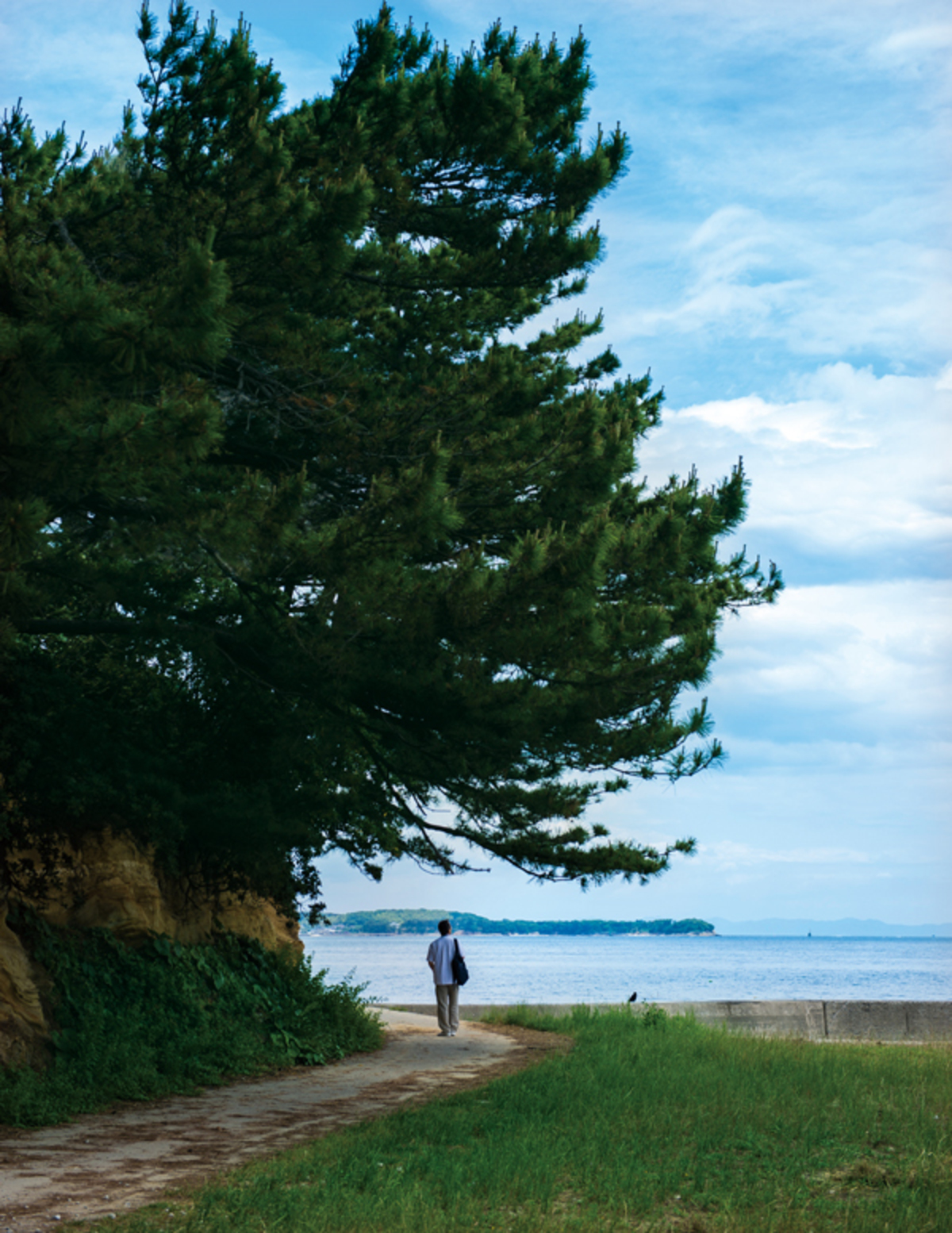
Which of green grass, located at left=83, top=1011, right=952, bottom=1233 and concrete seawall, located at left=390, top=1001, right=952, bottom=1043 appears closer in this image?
green grass, located at left=83, top=1011, right=952, bottom=1233

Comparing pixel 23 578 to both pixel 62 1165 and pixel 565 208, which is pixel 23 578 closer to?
pixel 62 1165

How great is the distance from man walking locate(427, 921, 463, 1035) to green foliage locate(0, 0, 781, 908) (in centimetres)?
302

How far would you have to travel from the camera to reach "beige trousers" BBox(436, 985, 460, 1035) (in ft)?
47.1

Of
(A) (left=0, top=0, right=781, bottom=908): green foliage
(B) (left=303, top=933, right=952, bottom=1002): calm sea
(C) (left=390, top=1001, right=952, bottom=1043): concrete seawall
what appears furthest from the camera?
(B) (left=303, top=933, right=952, bottom=1002): calm sea

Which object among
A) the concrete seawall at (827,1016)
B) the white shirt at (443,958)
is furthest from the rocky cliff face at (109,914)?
the concrete seawall at (827,1016)

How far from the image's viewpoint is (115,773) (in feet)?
34.4

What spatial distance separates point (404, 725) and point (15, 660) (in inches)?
157

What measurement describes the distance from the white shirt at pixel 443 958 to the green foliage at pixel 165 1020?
1387 mm

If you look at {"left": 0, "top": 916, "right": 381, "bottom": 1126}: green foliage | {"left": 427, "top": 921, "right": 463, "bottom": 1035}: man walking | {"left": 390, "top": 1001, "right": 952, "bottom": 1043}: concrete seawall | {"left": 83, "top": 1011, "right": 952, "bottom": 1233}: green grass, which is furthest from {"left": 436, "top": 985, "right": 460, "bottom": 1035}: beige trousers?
{"left": 83, "top": 1011, "right": 952, "bottom": 1233}: green grass

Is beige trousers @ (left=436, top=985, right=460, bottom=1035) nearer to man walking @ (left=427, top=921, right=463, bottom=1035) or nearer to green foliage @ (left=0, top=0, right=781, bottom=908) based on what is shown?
man walking @ (left=427, top=921, right=463, bottom=1035)

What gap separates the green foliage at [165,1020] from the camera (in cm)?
847

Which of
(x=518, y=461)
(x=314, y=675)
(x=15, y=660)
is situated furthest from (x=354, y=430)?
(x=15, y=660)

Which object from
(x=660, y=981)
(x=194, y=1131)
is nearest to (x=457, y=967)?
(x=194, y=1131)

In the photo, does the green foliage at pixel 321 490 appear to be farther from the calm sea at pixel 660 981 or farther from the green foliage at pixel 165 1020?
the calm sea at pixel 660 981
